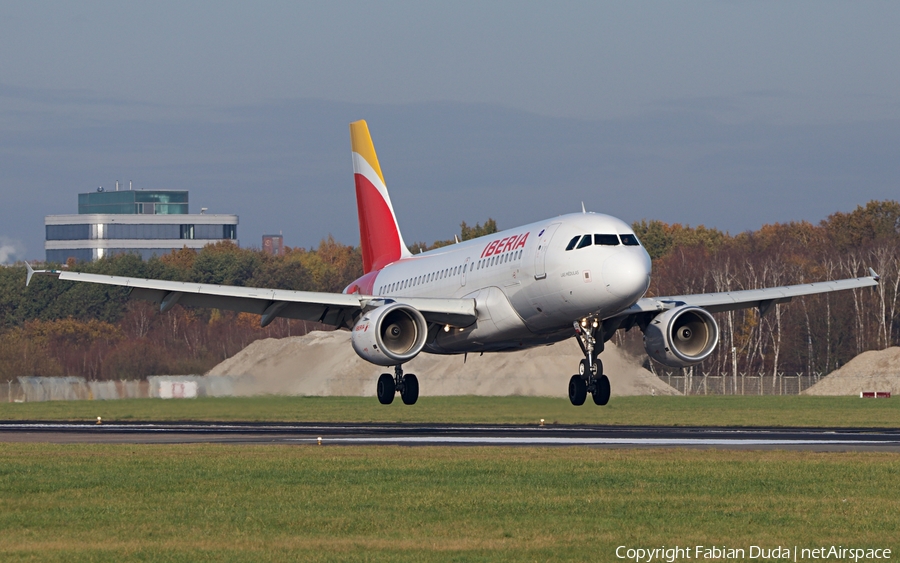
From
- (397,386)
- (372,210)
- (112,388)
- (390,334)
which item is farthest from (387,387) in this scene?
(112,388)

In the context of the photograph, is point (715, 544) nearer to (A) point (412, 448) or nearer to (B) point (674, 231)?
(A) point (412, 448)

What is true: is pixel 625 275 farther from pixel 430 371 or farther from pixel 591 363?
pixel 430 371

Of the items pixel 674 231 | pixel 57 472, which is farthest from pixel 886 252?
pixel 57 472

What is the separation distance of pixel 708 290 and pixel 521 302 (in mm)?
75144

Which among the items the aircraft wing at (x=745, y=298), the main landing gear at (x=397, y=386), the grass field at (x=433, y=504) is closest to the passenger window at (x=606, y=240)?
the aircraft wing at (x=745, y=298)

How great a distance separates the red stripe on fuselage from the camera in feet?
184

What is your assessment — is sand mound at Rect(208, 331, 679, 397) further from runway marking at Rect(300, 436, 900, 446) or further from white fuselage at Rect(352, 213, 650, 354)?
runway marking at Rect(300, 436, 900, 446)

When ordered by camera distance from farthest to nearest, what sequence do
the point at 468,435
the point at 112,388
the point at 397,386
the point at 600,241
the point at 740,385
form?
the point at 740,385 → the point at 112,388 → the point at 397,386 → the point at 600,241 → the point at 468,435

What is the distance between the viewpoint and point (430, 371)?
87438 mm

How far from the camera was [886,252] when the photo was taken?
363 feet

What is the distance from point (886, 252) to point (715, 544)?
325 ft

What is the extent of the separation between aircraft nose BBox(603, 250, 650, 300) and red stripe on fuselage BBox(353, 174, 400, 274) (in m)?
18.4

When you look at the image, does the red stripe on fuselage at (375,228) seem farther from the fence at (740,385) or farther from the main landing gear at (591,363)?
the fence at (740,385)

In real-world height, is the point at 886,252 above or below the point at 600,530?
above
